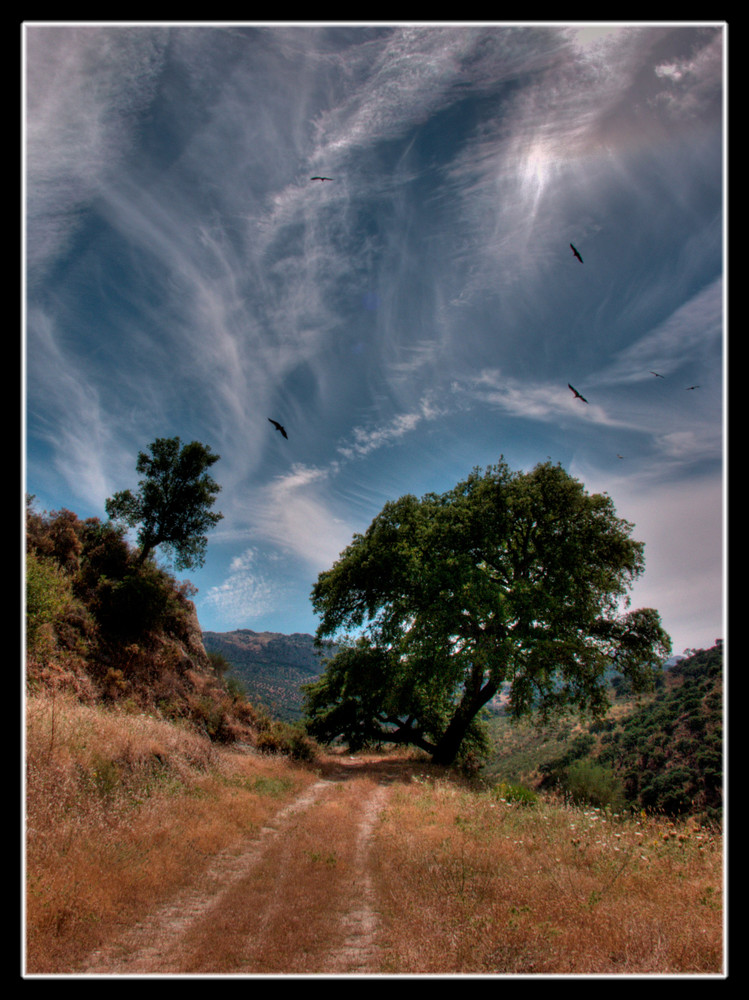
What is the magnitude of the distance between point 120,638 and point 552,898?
21.9 meters

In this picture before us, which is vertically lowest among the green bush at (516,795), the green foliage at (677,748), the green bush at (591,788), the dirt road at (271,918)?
the green foliage at (677,748)

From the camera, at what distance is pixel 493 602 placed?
1953 centimetres

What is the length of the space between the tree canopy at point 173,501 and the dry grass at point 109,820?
614 inches

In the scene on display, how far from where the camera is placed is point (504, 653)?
18766 mm

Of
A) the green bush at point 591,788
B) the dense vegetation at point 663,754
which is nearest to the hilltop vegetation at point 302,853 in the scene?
the green bush at point 591,788

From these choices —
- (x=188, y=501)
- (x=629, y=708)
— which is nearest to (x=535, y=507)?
(x=188, y=501)

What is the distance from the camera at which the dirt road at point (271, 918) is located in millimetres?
4789

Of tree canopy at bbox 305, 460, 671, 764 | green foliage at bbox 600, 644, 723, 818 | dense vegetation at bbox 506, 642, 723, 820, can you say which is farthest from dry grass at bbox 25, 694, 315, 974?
green foliage at bbox 600, 644, 723, 818

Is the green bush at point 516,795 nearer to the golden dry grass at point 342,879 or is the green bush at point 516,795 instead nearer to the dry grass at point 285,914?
the golden dry grass at point 342,879

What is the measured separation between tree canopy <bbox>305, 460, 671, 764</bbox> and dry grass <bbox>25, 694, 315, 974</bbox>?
397 inches

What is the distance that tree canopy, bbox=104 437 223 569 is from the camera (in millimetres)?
28391

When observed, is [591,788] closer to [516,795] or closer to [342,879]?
[516,795]

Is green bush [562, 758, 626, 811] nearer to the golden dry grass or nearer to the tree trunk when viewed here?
the tree trunk
